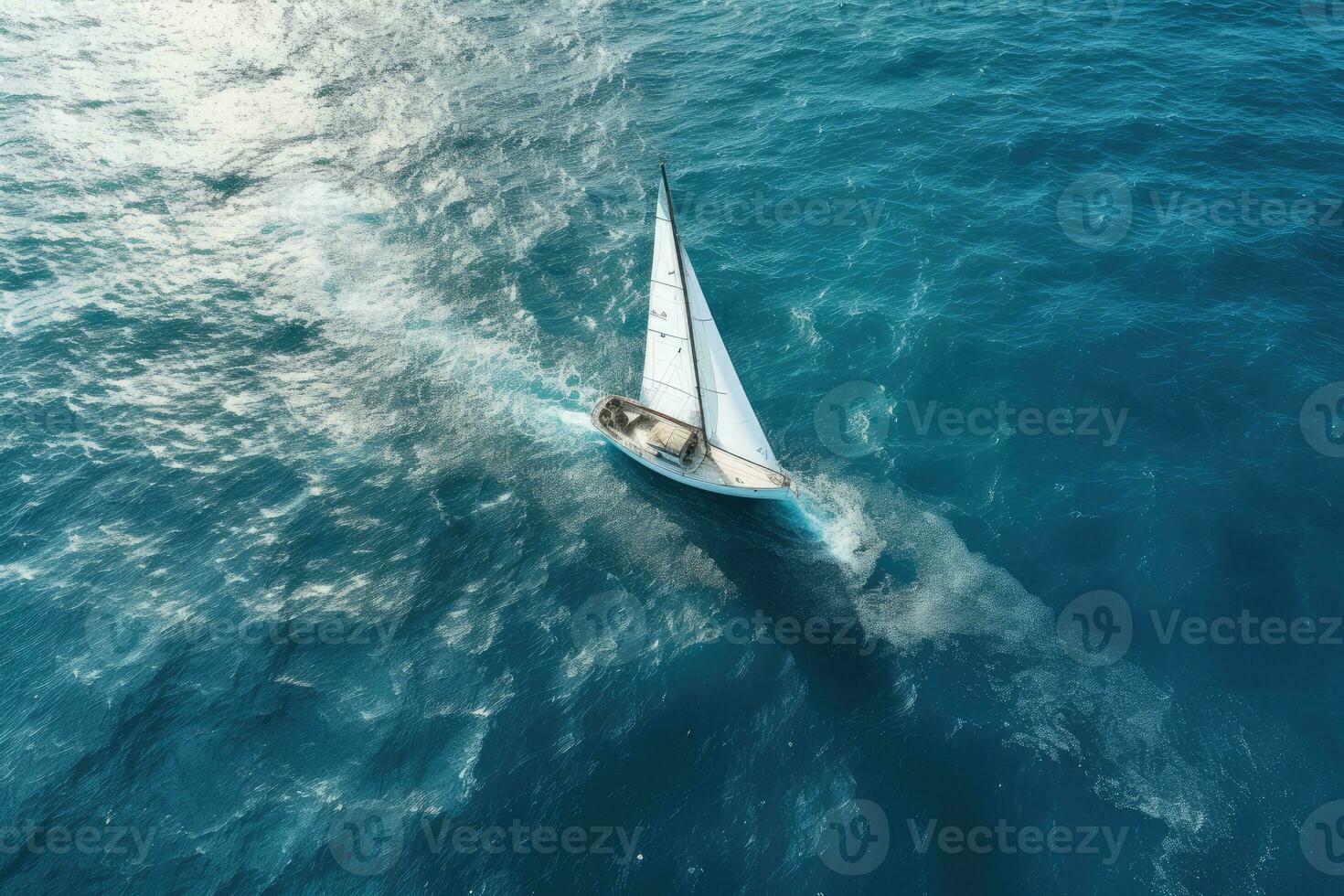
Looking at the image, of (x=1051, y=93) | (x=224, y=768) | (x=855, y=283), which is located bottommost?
(x=224, y=768)

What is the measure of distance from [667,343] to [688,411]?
26.6 feet

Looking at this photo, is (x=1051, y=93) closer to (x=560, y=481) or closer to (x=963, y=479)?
(x=963, y=479)

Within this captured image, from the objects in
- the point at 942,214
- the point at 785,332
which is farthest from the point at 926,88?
the point at 785,332

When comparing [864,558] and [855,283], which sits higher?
[855,283]

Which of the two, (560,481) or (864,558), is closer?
(864,558)

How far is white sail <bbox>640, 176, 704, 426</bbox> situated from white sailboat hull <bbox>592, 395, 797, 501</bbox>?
6.51 ft

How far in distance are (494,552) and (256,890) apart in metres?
32.8

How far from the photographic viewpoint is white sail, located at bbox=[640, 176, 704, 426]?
7106 centimetres

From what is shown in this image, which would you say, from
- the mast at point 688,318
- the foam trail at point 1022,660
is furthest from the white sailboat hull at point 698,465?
the foam trail at point 1022,660

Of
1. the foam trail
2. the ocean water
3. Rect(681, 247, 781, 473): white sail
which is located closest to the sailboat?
Rect(681, 247, 781, 473): white sail

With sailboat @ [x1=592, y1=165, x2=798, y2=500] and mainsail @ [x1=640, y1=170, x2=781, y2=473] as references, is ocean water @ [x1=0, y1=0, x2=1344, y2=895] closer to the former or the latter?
sailboat @ [x1=592, y1=165, x2=798, y2=500]

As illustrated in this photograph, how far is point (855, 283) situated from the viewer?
99.4 metres

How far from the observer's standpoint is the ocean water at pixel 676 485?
196 ft

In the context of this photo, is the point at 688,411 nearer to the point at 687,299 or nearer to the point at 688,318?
the point at 688,318
